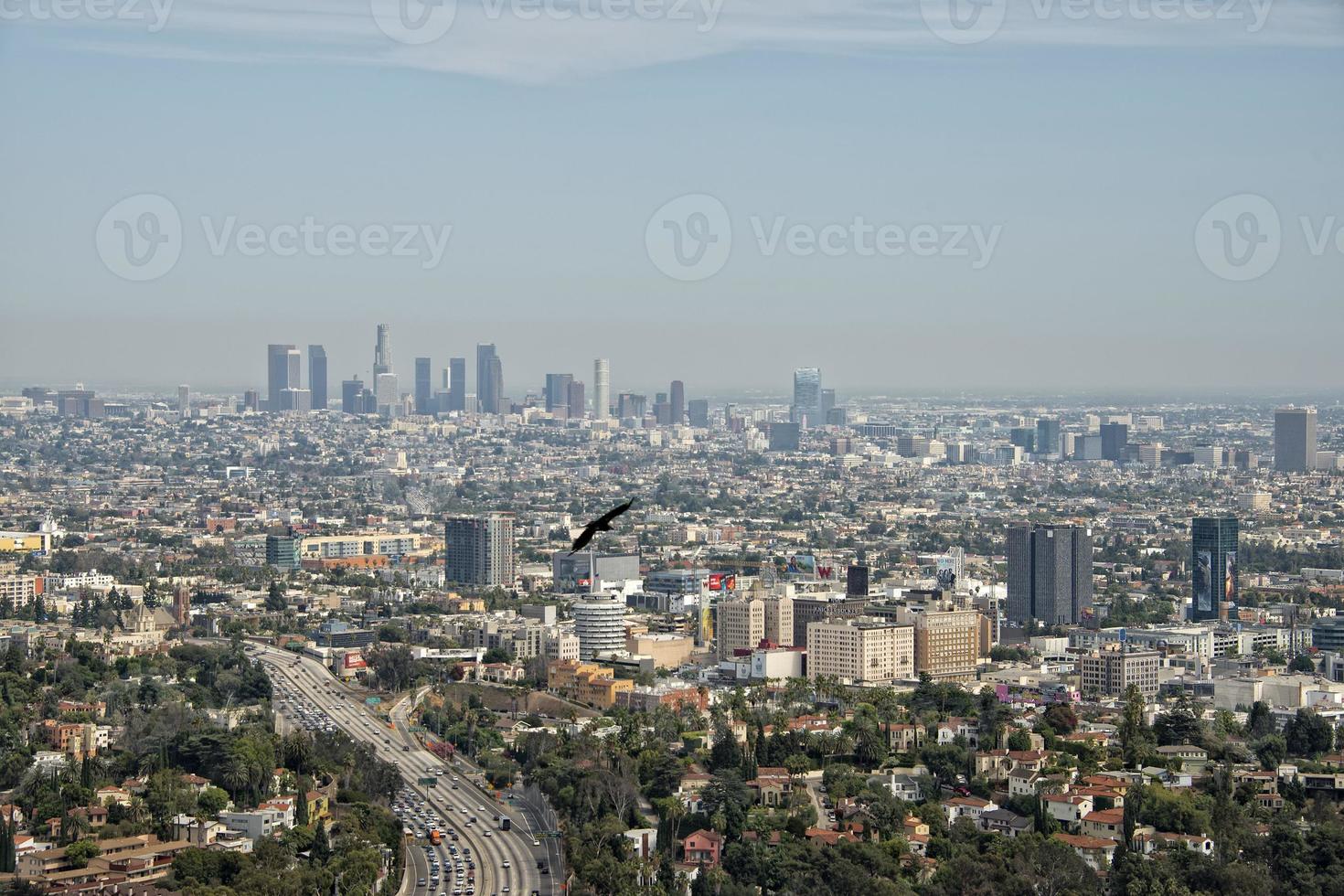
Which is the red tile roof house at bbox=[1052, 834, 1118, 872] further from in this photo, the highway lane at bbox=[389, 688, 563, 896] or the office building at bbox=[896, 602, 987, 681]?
the office building at bbox=[896, 602, 987, 681]

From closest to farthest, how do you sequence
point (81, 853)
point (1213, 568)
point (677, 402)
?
point (81, 853) < point (1213, 568) < point (677, 402)

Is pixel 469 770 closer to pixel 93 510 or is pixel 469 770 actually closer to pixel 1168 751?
pixel 1168 751

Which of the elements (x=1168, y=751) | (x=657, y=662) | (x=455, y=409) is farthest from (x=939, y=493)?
(x=1168, y=751)

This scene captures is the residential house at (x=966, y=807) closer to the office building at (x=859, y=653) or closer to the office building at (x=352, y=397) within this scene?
the office building at (x=859, y=653)

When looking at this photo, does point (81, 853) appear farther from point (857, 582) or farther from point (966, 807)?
point (857, 582)

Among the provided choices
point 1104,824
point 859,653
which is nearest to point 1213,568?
point 859,653

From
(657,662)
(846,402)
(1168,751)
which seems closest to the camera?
(1168,751)

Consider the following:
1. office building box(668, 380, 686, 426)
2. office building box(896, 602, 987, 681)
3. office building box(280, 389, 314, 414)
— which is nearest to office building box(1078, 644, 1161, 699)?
office building box(896, 602, 987, 681)
